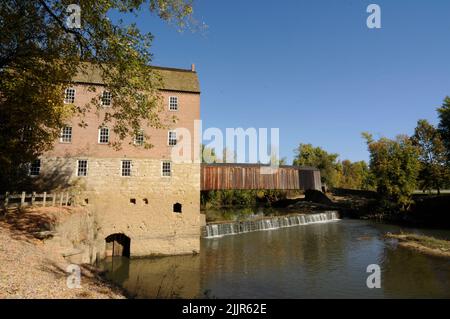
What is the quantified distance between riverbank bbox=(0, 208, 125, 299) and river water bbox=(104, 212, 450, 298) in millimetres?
3876

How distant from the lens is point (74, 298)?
7.88 meters

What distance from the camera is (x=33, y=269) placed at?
938cm

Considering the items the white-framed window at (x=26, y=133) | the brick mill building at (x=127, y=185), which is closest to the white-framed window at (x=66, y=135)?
the brick mill building at (x=127, y=185)

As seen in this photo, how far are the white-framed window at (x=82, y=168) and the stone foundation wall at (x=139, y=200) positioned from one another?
250 mm

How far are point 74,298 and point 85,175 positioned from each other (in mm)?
14154

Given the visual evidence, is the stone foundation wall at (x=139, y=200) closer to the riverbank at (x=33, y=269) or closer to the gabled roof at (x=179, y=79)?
the riverbank at (x=33, y=269)

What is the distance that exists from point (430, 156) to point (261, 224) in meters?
34.4

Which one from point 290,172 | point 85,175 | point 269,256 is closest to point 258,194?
point 290,172

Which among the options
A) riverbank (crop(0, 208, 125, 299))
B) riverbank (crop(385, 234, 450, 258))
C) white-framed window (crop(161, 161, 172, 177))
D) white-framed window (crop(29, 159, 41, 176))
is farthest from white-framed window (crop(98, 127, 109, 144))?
riverbank (crop(385, 234, 450, 258))

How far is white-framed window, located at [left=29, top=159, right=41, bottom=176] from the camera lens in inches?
781

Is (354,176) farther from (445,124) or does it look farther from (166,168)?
(166,168)

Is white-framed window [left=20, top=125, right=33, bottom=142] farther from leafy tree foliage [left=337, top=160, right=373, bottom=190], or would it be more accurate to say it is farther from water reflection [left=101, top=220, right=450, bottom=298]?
leafy tree foliage [left=337, top=160, right=373, bottom=190]

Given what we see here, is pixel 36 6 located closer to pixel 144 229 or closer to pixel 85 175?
pixel 85 175

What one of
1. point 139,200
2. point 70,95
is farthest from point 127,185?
point 70,95
